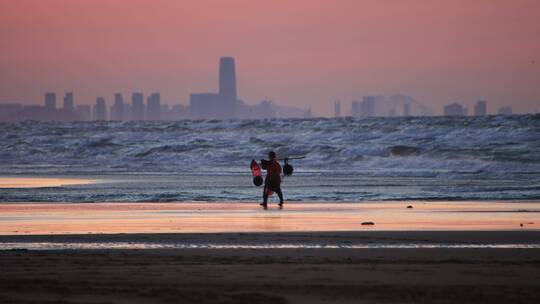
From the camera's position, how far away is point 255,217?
16.9 m

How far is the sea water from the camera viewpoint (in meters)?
24.4

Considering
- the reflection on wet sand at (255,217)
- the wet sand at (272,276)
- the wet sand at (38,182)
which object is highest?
the wet sand at (38,182)

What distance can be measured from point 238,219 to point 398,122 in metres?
52.3

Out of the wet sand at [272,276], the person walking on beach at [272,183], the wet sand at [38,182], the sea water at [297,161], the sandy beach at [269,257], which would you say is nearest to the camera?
the wet sand at [272,276]

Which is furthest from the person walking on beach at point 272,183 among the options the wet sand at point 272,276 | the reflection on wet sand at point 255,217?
the wet sand at point 272,276

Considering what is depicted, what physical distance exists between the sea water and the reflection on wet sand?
2.30 meters

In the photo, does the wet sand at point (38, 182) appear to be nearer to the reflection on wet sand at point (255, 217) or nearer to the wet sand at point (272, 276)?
the reflection on wet sand at point (255, 217)

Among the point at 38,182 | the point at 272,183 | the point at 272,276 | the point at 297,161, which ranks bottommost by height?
the point at 272,276

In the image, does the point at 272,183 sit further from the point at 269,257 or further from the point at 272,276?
the point at 272,276

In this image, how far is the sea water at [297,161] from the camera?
2438 centimetres

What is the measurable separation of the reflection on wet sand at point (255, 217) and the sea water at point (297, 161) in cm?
230

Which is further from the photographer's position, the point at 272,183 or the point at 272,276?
the point at 272,183

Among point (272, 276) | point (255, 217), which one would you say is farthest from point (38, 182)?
point (272, 276)

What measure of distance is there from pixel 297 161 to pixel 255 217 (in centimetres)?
3005
